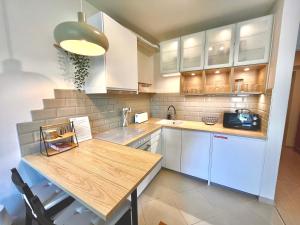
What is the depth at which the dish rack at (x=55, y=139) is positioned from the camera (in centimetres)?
120

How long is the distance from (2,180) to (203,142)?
2171 mm

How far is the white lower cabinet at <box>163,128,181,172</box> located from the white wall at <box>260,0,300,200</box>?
1.09m

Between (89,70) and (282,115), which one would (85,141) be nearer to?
(89,70)

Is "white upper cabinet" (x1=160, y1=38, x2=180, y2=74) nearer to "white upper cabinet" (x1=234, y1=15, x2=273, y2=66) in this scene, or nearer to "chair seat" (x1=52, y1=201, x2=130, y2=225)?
"white upper cabinet" (x1=234, y1=15, x2=273, y2=66)

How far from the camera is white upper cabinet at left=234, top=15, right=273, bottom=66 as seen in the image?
1.62 metres

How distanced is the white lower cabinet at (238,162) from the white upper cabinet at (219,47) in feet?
3.49

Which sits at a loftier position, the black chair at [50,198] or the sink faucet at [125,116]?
the sink faucet at [125,116]

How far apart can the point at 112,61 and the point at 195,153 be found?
5.67 feet

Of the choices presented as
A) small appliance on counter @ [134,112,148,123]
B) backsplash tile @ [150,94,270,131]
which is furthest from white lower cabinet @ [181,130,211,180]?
small appliance on counter @ [134,112,148,123]

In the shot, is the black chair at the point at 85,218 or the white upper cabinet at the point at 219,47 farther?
the white upper cabinet at the point at 219,47

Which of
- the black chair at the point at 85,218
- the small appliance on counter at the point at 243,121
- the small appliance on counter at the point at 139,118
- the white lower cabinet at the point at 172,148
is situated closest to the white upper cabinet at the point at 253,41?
the small appliance on counter at the point at 243,121

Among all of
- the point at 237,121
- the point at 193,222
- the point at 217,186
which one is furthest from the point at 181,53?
the point at 193,222

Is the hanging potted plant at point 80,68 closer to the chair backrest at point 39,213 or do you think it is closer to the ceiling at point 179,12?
the ceiling at point 179,12

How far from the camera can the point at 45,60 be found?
127 cm
